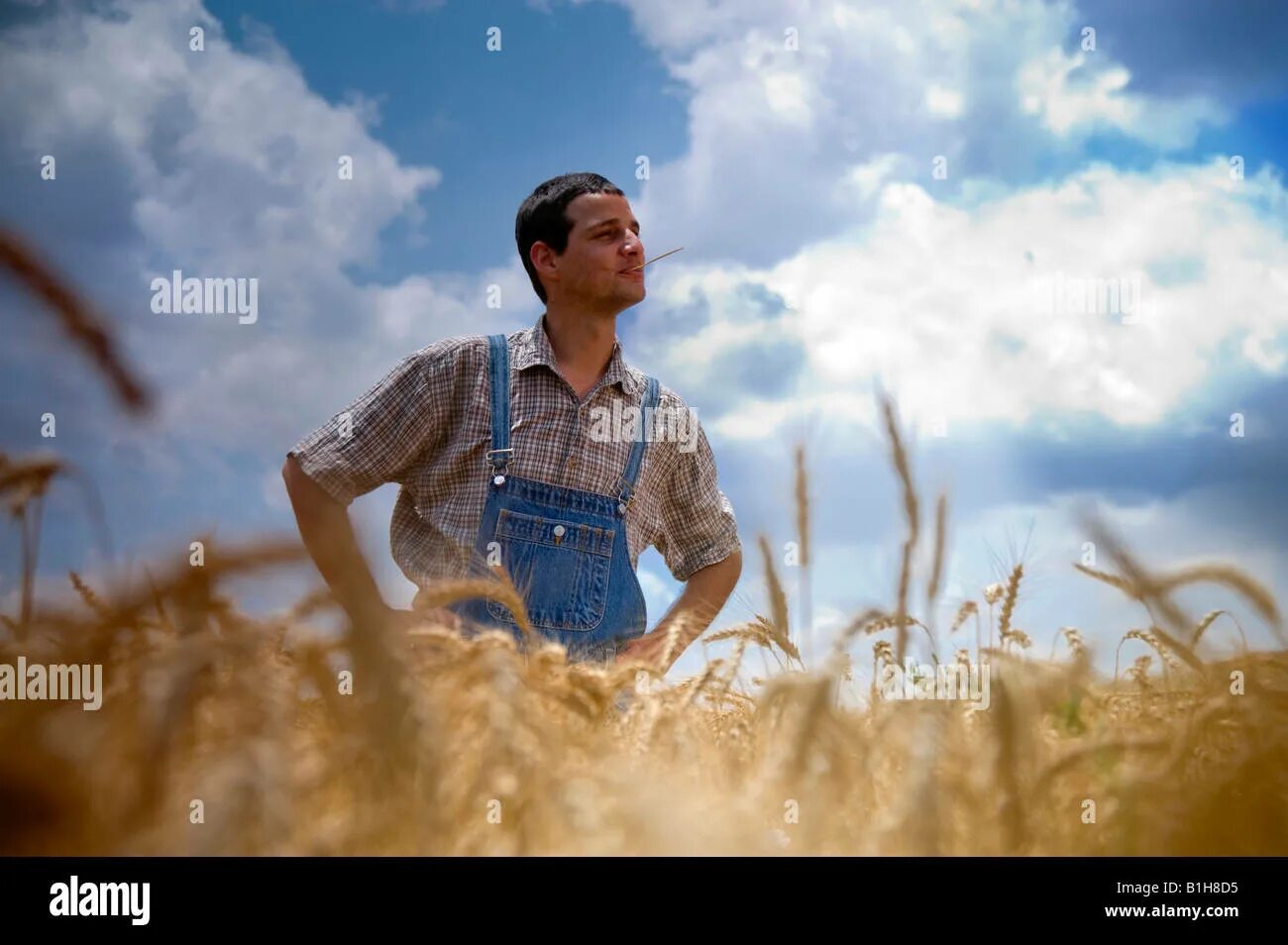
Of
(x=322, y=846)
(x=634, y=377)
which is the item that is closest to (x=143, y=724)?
(x=322, y=846)

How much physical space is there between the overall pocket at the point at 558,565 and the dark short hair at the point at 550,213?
32.6 inches

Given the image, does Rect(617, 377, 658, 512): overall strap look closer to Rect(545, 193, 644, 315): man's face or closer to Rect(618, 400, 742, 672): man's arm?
Rect(618, 400, 742, 672): man's arm

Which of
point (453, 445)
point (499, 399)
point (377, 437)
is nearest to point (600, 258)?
point (499, 399)

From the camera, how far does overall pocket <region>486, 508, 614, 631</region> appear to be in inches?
96.3

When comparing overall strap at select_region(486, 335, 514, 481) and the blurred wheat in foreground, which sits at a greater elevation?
overall strap at select_region(486, 335, 514, 481)

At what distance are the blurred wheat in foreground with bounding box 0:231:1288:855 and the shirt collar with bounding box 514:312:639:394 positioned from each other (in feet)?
6.58

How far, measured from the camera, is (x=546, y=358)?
2641 mm

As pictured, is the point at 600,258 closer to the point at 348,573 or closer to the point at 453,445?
the point at 453,445

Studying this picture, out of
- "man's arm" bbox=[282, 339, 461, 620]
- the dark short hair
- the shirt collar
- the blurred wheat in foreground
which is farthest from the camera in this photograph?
the dark short hair

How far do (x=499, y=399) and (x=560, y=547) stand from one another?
0.40 metres

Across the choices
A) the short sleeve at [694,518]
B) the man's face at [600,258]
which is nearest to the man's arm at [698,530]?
the short sleeve at [694,518]

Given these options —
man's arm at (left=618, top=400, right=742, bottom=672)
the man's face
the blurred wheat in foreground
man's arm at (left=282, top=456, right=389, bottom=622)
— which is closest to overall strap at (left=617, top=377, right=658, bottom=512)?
man's arm at (left=618, top=400, right=742, bottom=672)
